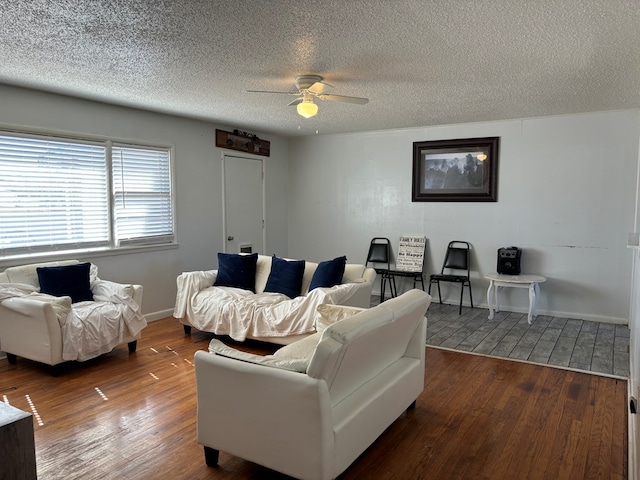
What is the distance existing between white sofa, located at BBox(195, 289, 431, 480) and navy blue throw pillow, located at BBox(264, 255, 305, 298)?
2069 mm

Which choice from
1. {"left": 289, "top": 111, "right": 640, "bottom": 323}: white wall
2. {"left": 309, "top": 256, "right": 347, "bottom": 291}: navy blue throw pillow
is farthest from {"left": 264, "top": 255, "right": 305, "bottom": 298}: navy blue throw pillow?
{"left": 289, "top": 111, "right": 640, "bottom": 323}: white wall

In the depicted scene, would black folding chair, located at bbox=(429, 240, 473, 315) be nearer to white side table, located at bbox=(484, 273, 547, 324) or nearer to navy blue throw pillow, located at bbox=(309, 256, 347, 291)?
white side table, located at bbox=(484, 273, 547, 324)

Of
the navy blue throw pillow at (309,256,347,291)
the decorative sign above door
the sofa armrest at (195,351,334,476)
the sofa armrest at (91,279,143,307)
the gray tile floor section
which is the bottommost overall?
the gray tile floor section

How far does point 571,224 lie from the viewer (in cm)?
532

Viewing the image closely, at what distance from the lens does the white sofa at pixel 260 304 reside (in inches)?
157

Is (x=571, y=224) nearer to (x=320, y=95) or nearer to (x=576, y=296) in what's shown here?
(x=576, y=296)

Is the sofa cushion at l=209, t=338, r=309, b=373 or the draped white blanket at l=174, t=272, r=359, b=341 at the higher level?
the sofa cushion at l=209, t=338, r=309, b=373

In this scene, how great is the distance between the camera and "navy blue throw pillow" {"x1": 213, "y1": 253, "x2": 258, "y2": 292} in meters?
4.74

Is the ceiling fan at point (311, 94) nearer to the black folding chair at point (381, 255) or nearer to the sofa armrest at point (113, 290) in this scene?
the sofa armrest at point (113, 290)

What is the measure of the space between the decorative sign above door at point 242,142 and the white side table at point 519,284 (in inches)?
144

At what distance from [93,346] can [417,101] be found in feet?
12.4

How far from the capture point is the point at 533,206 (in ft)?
18.2

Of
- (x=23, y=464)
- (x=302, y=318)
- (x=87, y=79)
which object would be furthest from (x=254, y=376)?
(x=87, y=79)

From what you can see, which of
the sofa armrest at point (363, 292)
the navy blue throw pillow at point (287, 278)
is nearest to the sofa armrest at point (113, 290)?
the navy blue throw pillow at point (287, 278)
